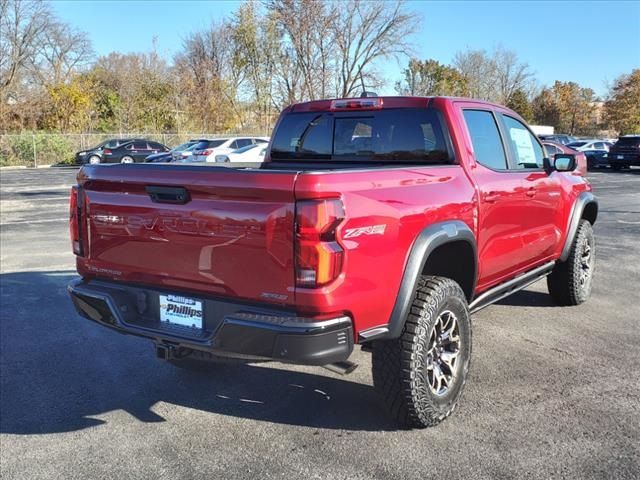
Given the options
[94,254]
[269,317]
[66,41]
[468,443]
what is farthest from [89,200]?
[66,41]

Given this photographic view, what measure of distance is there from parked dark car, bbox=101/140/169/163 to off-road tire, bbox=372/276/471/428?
29863mm

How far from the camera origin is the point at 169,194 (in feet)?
10.1

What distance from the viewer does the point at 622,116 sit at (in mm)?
57594

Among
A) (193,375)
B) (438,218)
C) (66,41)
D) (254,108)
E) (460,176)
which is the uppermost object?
(66,41)

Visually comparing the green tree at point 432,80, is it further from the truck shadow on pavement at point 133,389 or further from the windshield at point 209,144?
the truck shadow on pavement at point 133,389

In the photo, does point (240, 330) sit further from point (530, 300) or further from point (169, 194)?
point (530, 300)

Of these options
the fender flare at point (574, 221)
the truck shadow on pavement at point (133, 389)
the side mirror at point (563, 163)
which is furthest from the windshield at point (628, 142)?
the truck shadow on pavement at point (133, 389)

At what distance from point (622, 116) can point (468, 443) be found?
63.1m

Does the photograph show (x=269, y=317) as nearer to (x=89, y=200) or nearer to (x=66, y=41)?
(x=89, y=200)

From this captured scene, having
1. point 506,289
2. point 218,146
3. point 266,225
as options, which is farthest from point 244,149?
point 266,225

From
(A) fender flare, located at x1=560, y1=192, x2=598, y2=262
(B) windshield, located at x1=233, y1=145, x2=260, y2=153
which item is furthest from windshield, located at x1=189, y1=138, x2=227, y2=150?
(A) fender flare, located at x1=560, y1=192, x2=598, y2=262

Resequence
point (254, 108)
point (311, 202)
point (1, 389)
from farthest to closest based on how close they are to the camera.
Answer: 1. point (254, 108)
2. point (1, 389)
3. point (311, 202)

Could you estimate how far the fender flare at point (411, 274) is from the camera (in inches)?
121

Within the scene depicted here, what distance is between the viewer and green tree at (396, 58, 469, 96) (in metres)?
57.8
